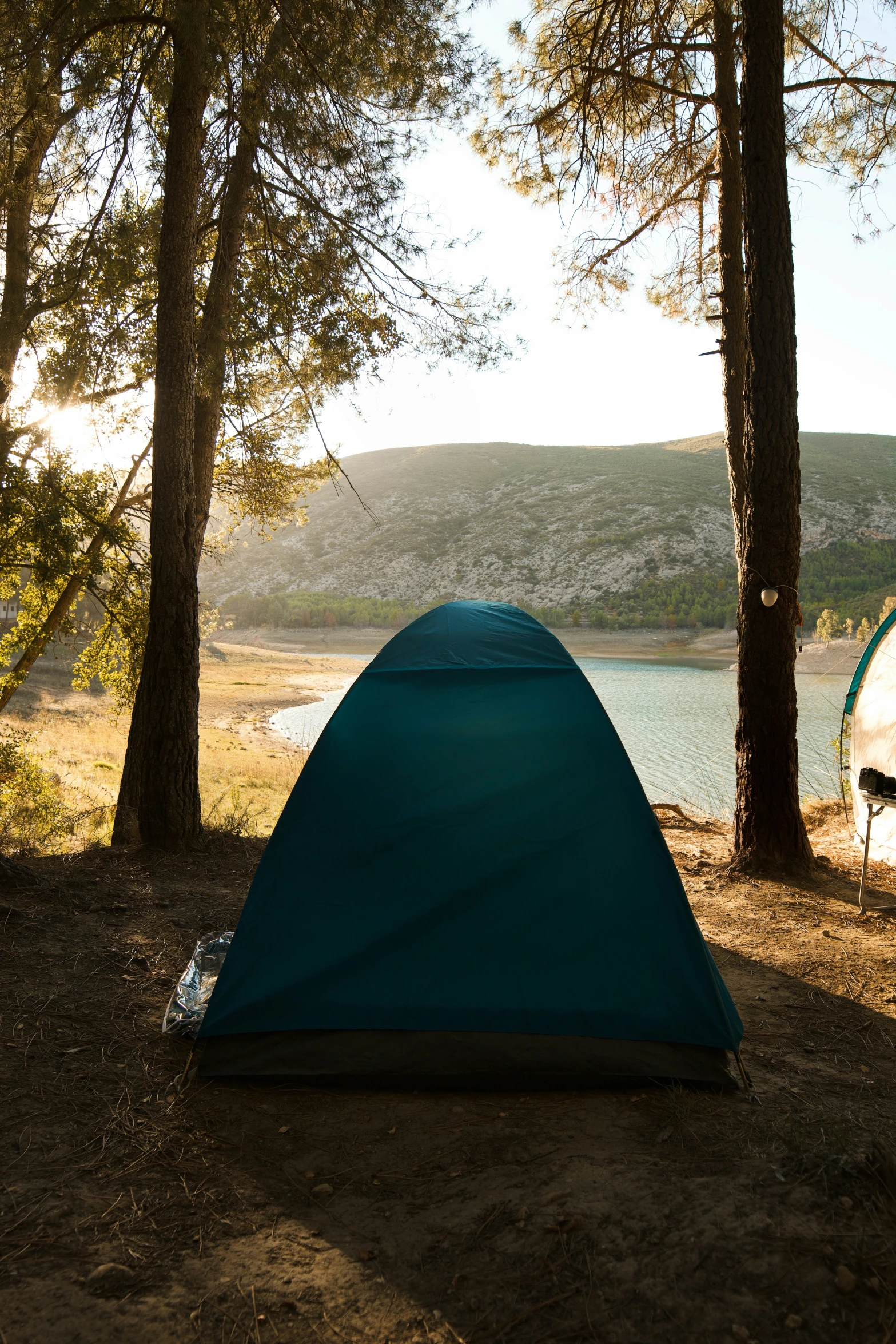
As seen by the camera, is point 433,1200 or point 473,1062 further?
point 473,1062

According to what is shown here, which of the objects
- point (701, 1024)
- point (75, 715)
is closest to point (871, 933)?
point (701, 1024)

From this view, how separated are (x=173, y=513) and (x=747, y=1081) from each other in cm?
546

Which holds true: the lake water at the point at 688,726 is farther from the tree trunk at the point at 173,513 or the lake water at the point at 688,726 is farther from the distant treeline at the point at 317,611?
the distant treeline at the point at 317,611

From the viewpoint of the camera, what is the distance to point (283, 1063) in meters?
3.00

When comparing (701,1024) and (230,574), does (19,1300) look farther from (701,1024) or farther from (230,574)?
(230,574)

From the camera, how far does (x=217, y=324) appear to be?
285 inches

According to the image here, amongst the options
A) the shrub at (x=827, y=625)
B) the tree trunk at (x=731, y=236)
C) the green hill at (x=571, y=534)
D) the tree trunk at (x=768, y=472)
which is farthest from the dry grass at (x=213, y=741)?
the shrub at (x=827, y=625)

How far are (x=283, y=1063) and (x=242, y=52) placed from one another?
6838 millimetres

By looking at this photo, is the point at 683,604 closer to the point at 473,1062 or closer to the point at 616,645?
the point at 616,645

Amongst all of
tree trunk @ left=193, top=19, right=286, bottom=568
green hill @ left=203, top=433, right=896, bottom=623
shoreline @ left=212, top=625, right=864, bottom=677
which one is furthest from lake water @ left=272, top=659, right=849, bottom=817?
green hill @ left=203, top=433, right=896, bottom=623

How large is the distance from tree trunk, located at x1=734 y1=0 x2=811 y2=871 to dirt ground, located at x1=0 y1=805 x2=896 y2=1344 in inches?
96.2

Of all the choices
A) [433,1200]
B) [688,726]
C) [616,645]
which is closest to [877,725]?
[433,1200]

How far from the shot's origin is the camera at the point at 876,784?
5168mm

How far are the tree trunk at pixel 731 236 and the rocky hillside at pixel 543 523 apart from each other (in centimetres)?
5561
